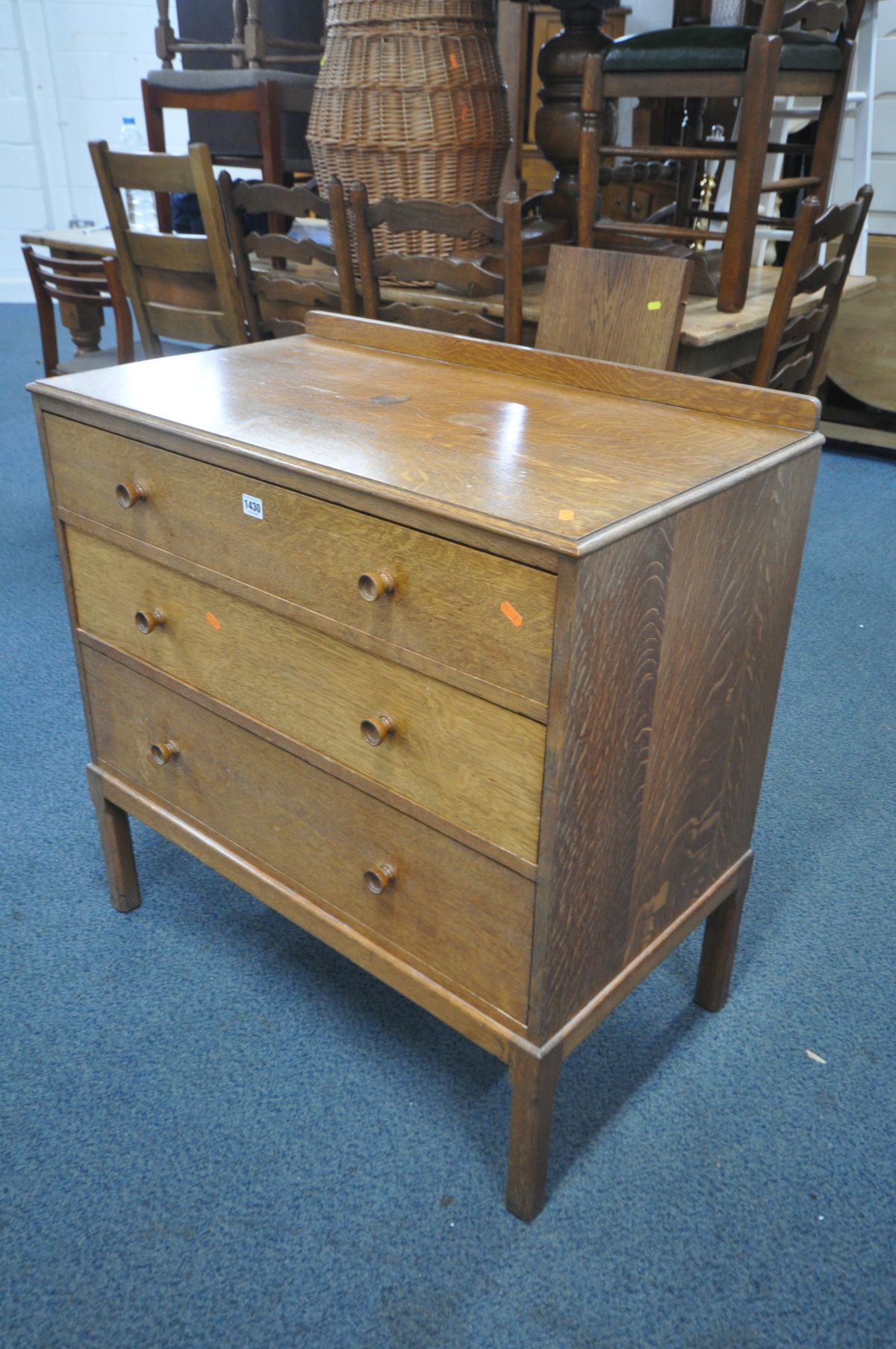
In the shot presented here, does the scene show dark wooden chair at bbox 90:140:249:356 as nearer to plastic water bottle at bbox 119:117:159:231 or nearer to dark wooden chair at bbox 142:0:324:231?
dark wooden chair at bbox 142:0:324:231

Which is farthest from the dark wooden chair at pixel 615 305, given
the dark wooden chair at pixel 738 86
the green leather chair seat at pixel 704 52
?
the green leather chair seat at pixel 704 52

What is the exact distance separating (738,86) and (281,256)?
3.50ft

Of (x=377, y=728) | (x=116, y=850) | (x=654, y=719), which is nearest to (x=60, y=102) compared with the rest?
(x=116, y=850)

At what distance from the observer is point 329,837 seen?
4.18 ft

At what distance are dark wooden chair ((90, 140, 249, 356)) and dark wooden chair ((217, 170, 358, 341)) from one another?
3 centimetres

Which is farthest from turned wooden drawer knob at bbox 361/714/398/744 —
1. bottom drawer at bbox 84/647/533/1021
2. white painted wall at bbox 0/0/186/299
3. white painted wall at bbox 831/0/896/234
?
white painted wall at bbox 0/0/186/299

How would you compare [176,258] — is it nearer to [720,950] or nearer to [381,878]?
[381,878]

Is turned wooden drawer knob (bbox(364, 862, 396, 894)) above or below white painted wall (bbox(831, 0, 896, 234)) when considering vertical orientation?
below

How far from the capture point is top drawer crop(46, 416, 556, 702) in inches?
37.1

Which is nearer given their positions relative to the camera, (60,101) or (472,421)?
(472,421)

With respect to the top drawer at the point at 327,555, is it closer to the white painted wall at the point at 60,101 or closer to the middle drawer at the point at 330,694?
the middle drawer at the point at 330,694

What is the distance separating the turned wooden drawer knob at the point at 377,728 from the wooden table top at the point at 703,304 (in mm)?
1000

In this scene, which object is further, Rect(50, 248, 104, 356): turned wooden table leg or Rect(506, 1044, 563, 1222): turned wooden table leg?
Rect(50, 248, 104, 356): turned wooden table leg

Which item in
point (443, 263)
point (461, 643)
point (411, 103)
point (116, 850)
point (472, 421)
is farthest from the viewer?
point (411, 103)
